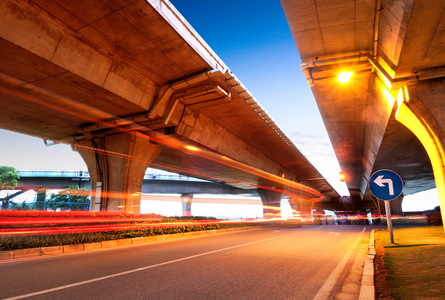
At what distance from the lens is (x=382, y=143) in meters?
16.8

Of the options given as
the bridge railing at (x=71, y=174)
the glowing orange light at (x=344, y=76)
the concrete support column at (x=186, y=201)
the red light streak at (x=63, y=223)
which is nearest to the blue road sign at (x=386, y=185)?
the glowing orange light at (x=344, y=76)

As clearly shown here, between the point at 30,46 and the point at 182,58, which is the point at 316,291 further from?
the point at 30,46

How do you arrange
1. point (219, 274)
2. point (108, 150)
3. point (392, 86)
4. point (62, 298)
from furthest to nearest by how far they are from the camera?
1. point (108, 150)
2. point (392, 86)
3. point (219, 274)
4. point (62, 298)

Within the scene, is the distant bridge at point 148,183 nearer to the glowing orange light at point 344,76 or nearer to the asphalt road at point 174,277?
the glowing orange light at point 344,76

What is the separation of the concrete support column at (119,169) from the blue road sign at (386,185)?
42.9 feet

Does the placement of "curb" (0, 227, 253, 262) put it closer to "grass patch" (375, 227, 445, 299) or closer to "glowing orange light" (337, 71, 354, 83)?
"grass patch" (375, 227, 445, 299)

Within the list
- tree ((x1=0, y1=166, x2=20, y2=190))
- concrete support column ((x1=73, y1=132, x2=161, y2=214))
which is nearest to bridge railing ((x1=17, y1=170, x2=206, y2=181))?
tree ((x1=0, y1=166, x2=20, y2=190))

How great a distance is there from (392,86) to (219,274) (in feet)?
28.0

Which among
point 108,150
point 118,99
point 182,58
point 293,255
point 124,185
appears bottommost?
point 293,255

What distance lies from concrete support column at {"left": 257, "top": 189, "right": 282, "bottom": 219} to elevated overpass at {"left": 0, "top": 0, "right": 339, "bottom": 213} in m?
24.3

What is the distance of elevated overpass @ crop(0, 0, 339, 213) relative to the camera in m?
8.94

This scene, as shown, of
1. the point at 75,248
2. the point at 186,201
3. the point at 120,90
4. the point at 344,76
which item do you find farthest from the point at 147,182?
the point at 344,76

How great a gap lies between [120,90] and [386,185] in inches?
416

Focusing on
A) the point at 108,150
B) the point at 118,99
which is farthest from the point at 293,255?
the point at 108,150
